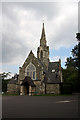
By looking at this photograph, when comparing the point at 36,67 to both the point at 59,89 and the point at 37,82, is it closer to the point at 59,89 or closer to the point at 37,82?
the point at 37,82

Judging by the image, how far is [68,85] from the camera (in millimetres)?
39594

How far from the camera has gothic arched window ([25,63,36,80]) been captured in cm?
3847

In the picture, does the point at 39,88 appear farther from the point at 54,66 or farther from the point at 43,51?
the point at 43,51

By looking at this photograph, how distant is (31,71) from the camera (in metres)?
39.1

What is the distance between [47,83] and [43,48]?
17145 mm

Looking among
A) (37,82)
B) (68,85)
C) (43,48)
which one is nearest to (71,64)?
(43,48)

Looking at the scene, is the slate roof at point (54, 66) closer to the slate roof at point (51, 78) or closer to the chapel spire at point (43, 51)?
the chapel spire at point (43, 51)

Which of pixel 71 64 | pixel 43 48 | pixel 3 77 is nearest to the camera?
pixel 43 48

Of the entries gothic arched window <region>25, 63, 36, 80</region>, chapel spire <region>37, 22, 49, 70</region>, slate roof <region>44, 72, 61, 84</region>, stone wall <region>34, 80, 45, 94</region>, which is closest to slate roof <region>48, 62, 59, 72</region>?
chapel spire <region>37, 22, 49, 70</region>

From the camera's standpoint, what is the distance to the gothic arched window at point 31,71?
38475 mm

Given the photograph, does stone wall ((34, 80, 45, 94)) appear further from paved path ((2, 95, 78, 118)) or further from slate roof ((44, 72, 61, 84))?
paved path ((2, 95, 78, 118))

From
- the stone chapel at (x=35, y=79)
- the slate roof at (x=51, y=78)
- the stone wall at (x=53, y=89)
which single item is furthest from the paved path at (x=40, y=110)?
the slate roof at (x=51, y=78)

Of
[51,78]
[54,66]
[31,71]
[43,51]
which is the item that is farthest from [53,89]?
[43,51]

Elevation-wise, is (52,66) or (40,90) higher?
(52,66)
